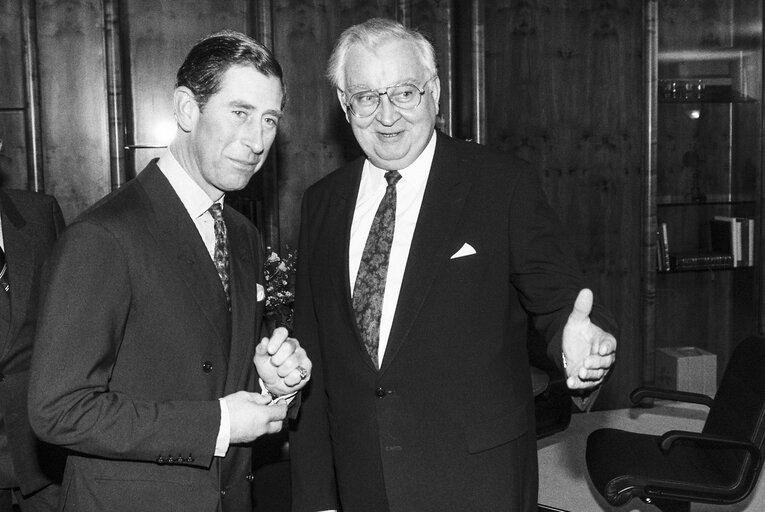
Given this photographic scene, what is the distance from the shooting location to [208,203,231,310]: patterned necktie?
195cm

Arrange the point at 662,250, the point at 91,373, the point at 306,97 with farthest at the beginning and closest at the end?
the point at 662,250
the point at 306,97
the point at 91,373

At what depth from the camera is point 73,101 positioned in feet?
15.6

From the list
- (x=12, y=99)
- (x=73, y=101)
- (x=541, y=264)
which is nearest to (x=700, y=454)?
(x=541, y=264)

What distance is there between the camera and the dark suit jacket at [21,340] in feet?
9.02

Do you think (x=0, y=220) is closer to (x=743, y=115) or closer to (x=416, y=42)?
(x=416, y=42)

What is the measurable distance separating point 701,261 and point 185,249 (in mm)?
4777

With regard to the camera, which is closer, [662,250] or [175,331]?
[175,331]

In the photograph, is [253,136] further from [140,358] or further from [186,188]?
[140,358]

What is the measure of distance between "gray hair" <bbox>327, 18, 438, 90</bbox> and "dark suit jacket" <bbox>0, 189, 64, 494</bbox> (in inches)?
55.1

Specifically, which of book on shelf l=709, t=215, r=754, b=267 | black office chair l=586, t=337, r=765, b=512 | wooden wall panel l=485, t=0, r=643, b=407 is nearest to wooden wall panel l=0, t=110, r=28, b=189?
wooden wall panel l=485, t=0, r=643, b=407

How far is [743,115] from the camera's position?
584cm

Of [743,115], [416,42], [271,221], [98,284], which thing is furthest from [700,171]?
[98,284]

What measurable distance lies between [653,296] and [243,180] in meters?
4.28

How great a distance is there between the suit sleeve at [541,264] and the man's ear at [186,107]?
0.83 m
